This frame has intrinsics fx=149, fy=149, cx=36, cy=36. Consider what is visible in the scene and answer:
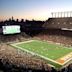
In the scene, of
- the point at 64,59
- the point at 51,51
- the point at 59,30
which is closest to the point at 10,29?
the point at 59,30

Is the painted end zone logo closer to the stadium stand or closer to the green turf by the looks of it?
the green turf

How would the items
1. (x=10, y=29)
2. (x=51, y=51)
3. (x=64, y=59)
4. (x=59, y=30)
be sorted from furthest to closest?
(x=59, y=30) < (x=10, y=29) < (x=51, y=51) < (x=64, y=59)

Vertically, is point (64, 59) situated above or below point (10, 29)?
below

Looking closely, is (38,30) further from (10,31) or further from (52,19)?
(10,31)

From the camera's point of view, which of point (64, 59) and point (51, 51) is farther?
point (51, 51)

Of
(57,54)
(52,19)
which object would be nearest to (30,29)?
(52,19)

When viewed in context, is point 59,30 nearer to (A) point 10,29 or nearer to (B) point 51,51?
(A) point 10,29

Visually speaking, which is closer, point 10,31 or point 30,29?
point 10,31

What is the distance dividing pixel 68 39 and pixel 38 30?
613 inches

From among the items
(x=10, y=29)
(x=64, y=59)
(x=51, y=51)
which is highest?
(x=10, y=29)

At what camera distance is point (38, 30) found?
165ft

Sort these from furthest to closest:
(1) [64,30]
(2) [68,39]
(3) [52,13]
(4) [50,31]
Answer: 1. (3) [52,13]
2. (4) [50,31]
3. (1) [64,30]
4. (2) [68,39]

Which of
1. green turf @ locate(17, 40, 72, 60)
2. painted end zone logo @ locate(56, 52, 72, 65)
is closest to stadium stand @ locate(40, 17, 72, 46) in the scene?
green turf @ locate(17, 40, 72, 60)

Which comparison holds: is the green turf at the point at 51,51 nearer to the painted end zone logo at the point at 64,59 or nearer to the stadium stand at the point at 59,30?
the painted end zone logo at the point at 64,59
